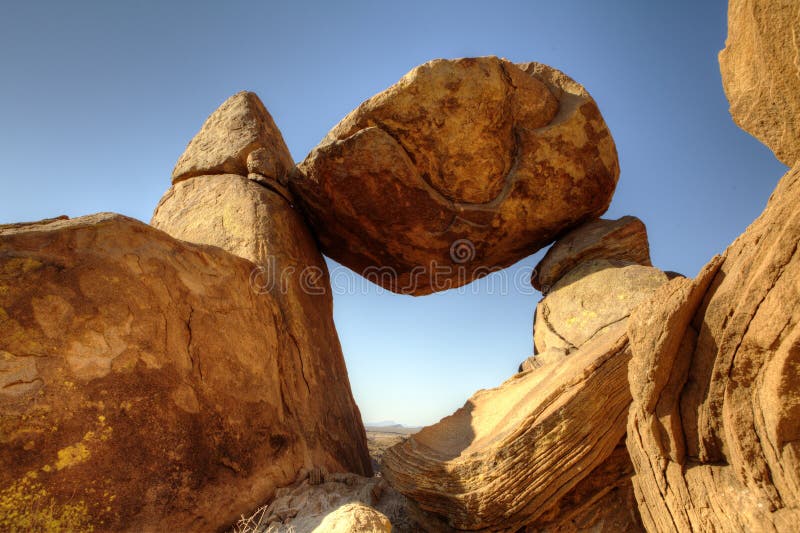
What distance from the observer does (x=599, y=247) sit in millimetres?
6254

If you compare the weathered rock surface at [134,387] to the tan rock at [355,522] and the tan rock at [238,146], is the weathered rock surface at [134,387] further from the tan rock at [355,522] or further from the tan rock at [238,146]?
the tan rock at [238,146]

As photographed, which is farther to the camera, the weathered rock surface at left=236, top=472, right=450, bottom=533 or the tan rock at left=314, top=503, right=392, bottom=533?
the weathered rock surface at left=236, top=472, right=450, bottom=533

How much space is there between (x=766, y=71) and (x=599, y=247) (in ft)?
12.8

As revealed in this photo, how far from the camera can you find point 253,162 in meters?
6.56

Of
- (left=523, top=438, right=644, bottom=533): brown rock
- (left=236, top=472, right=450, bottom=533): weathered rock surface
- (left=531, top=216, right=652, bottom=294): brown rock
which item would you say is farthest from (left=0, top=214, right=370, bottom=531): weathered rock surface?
(left=531, top=216, right=652, bottom=294): brown rock

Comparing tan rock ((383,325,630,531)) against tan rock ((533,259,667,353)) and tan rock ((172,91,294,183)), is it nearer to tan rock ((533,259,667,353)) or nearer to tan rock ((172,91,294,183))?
tan rock ((533,259,667,353))

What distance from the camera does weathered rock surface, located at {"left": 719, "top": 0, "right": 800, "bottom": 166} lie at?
7.73 ft

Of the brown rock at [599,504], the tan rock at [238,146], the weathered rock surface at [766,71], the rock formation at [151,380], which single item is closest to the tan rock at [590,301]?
the brown rock at [599,504]

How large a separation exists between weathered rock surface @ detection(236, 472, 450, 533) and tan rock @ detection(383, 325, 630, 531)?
448 mm

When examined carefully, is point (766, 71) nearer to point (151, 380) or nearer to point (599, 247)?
point (599, 247)

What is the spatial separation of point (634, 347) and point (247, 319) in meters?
3.42

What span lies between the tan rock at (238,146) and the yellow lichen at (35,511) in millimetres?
4098

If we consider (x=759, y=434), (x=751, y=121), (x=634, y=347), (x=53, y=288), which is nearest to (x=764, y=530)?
(x=759, y=434)

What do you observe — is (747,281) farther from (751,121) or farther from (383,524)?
(383,524)
